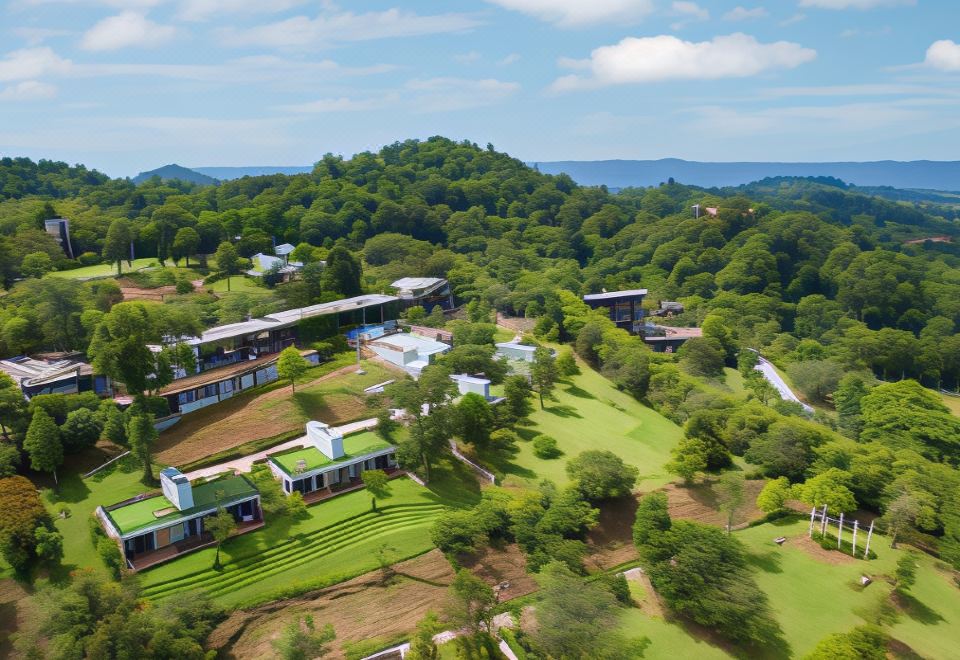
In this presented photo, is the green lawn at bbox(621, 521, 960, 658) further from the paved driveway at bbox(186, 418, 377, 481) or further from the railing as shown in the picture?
the paved driveway at bbox(186, 418, 377, 481)

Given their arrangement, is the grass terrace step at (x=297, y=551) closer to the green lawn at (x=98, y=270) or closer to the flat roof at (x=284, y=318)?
the flat roof at (x=284, y=318)

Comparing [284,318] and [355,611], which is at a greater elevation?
[284,318]

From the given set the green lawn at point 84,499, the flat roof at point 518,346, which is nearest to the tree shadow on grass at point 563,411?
the flat roof at point 518,346

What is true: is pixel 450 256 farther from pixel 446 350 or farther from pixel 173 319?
pixel 173 319

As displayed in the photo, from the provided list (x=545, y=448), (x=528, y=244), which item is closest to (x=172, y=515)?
(x=545, y=448)

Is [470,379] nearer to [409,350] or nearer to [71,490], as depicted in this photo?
[409,350]

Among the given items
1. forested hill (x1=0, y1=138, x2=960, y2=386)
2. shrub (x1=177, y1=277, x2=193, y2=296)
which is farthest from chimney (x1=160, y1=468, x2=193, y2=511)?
shrub (x1=177, y1=277, x2=193, y2=296)

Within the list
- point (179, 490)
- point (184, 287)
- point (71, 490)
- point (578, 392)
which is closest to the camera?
point (179, 490)
